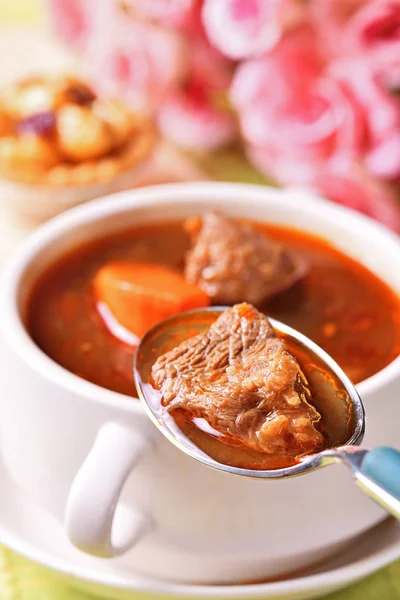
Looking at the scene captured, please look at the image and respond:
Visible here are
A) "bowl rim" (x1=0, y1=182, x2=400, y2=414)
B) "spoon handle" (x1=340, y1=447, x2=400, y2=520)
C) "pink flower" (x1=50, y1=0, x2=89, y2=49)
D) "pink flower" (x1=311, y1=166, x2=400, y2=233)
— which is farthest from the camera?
"pink flower" (x1=50, y1=0, x2=89, y2=49)

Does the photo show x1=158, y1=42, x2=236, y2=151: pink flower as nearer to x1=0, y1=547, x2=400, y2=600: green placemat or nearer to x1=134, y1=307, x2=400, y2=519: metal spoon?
x1=134, y1=307, x2=400, y2=519: metal spoon

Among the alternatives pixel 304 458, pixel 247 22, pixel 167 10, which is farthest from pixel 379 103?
pixel 304 458

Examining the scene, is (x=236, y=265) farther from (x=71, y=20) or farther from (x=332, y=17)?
(x=71, y=20)

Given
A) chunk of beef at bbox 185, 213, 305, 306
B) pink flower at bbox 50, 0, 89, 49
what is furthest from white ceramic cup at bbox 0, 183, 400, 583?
pink flower at bbox 50, 0, 89, 49

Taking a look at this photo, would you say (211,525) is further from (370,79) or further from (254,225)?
(370,79)

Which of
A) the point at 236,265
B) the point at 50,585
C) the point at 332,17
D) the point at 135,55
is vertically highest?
the point at 332,17
